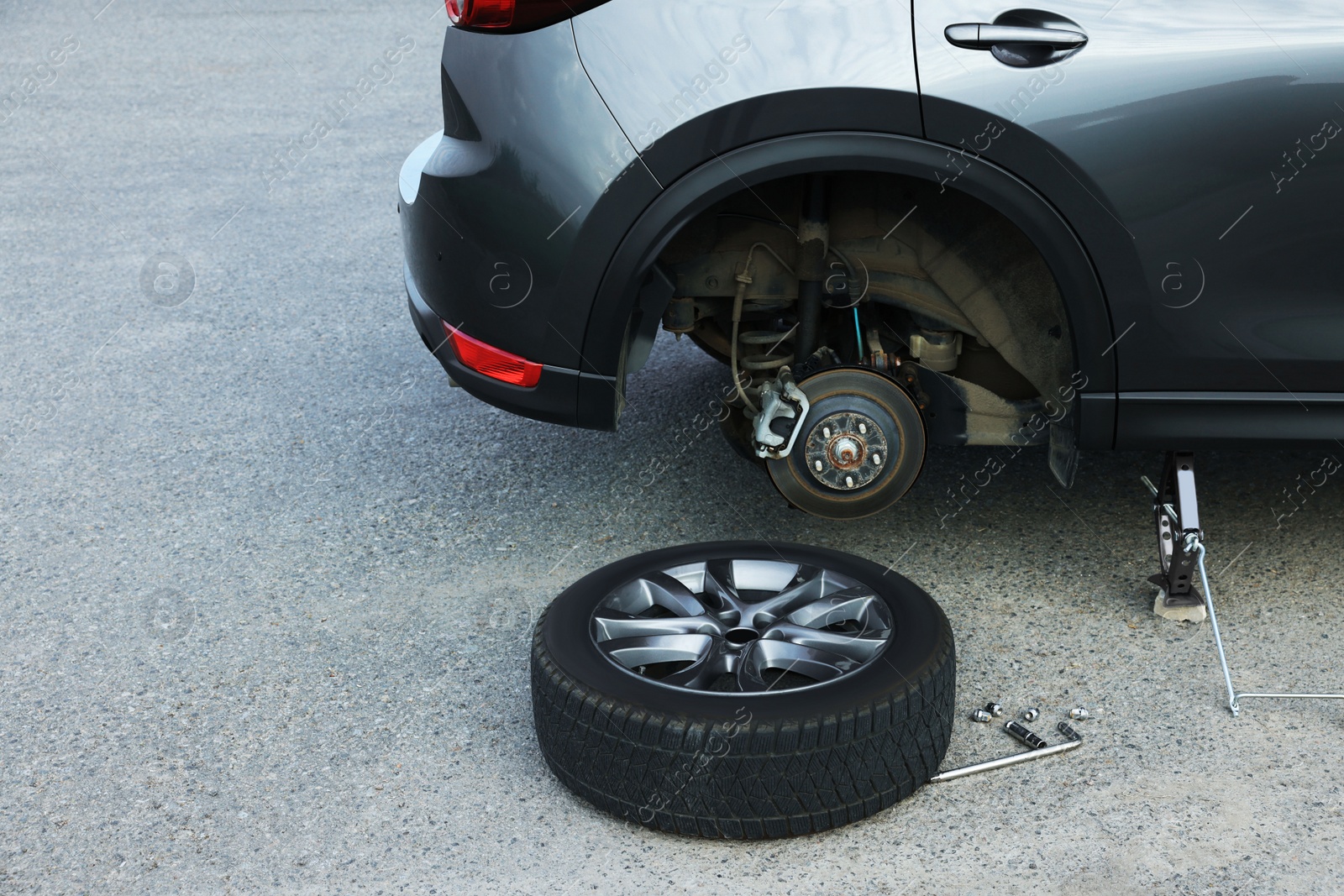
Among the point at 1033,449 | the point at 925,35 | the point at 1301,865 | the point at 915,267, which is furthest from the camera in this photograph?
the point at 1033,449

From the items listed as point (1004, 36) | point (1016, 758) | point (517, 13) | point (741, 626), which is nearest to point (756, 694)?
point (741, 626)

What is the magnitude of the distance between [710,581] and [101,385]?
2.46m

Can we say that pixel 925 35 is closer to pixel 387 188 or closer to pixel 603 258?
pixel 603 258

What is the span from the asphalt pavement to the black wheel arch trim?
635 millimetres

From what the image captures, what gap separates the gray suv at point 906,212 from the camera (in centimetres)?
226

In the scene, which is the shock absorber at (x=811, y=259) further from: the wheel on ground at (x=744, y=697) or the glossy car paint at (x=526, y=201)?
the wheel on ground at (x=744, y=697)

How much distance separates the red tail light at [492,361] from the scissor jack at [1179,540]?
1405 millimetres

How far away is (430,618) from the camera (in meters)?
2.72

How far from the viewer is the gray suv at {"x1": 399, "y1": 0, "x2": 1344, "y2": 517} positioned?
226 cm

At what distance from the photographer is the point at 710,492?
3.25 meters

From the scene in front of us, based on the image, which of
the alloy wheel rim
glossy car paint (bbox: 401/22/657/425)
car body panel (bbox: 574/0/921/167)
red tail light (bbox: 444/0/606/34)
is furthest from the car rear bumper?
red tail light (bbox: 444/0/606/34)

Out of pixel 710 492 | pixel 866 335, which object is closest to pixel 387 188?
pixel 710 492

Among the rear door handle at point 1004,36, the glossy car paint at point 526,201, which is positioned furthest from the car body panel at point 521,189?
the rear door handle at point 1004,36

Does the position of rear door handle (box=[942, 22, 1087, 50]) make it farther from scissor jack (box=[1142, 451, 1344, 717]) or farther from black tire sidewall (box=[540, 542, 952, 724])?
black tire sidewall (box=[540, 542, 952, 724])
